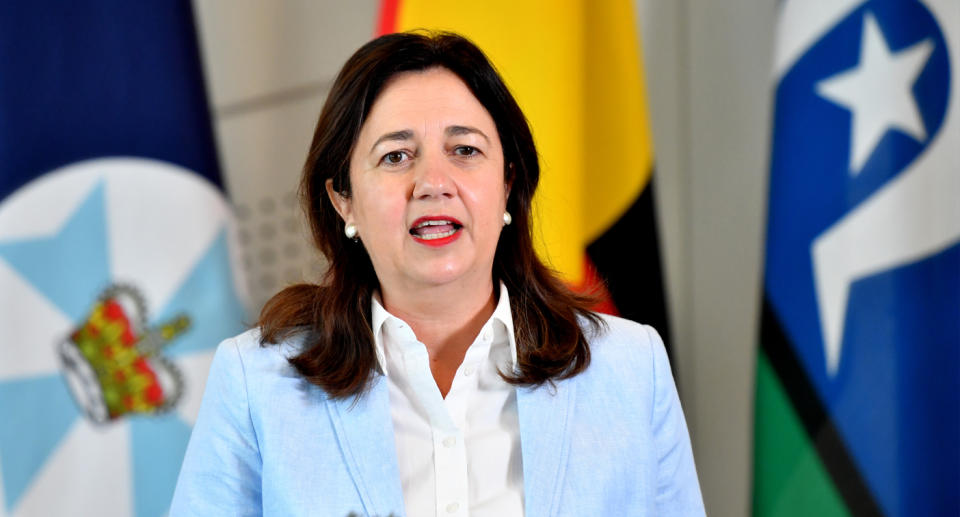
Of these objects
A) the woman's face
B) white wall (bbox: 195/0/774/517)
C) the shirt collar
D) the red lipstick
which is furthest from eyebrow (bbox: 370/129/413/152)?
white wall (bbox: 195/0/774/517)

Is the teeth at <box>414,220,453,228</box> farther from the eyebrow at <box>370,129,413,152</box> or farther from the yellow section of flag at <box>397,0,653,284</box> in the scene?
the yellow section of flag at <box>397,0,653,284</box>

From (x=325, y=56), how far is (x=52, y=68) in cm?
90

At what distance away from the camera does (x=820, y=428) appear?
2234mm

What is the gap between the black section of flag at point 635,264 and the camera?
7.75 feet

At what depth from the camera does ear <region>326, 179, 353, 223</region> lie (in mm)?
1476

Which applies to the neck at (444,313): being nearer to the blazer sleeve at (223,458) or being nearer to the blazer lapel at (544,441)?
the blazer lapel at (544,441)

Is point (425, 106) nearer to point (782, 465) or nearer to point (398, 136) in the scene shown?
point (398, 136)

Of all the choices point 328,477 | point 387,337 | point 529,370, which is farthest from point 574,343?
point 328,477

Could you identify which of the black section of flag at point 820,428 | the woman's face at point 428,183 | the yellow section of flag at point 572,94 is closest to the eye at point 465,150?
the woman's face at point 428,183

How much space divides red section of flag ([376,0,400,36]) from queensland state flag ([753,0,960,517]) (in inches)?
36.9

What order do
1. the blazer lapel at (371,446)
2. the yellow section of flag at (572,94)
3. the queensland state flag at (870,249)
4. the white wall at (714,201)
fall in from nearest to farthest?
the blazer lapel at (371,446) < the queensland state flag at (870,249) < the yellow section of flag at (572,94) < the white wall at (714,201)

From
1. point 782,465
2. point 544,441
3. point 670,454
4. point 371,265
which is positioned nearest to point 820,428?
point 782,465

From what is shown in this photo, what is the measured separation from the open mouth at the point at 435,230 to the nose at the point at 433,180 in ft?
0.12

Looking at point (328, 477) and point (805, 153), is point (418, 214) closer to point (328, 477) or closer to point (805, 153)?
point (328, 477)
